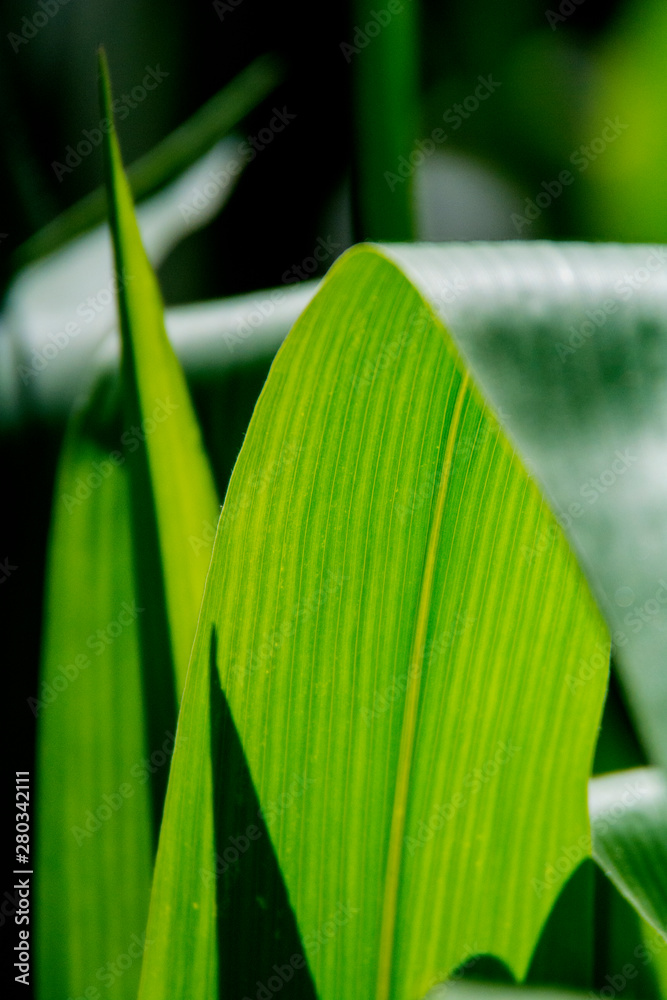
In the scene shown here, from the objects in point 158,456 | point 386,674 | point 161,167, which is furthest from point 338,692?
point 161,167

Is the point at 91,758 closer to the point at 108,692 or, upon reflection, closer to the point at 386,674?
the point at 108,692

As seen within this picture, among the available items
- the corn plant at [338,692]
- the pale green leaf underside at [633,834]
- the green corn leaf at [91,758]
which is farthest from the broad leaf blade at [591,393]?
the green corn leaf at [91,758]

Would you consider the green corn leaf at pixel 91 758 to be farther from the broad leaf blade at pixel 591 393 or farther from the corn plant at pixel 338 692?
the broad leaf blade at pixel 591 393

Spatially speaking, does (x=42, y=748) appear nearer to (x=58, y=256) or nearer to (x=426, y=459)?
(x=426, y=459)

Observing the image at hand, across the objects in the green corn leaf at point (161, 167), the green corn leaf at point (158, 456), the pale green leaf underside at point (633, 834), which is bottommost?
the pale green leaf underside at point (633, 834)

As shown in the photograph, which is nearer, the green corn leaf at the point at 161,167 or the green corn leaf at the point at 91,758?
the green corn leaf at the point at 91,758

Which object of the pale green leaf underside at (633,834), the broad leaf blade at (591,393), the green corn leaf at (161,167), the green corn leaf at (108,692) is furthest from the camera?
the green corn leaf at (161,167)

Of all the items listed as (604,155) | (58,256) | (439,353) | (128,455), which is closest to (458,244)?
(439,353)
